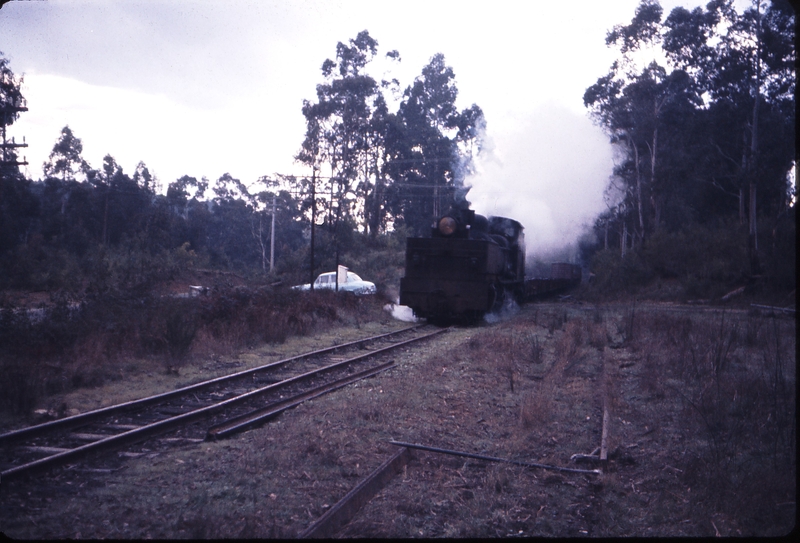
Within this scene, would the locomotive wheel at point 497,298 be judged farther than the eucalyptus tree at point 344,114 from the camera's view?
No

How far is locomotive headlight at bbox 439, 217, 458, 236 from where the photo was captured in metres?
17.2

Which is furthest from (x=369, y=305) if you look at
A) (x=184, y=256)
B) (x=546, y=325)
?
(x=184, y=256)

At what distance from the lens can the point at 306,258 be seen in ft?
134

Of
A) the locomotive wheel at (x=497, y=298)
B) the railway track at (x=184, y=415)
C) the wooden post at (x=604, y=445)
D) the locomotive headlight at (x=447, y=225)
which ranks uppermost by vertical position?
the locomotive headlight at (x=447, y=225)

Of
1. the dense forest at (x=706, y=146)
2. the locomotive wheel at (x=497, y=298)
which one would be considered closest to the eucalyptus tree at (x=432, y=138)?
the dense forest at (x=706, y=146)

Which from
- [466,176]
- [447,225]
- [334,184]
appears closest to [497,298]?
[447,225]

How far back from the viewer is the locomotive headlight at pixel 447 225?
677 inches

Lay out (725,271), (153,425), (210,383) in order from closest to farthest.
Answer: (153,425)
(210,383)
(725,271)

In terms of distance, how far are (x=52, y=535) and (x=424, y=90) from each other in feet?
168

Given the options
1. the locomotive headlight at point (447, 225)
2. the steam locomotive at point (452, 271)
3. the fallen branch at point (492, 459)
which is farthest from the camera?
the locomotive headlight at point (447, 225)

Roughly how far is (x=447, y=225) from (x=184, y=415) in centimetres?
1180

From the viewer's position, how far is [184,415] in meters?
6.52

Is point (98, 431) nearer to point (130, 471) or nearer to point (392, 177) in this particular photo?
point (130, 471)

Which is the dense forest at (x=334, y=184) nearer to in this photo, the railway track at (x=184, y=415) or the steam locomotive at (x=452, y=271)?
the steam locomotive at (x=452, y=271)
